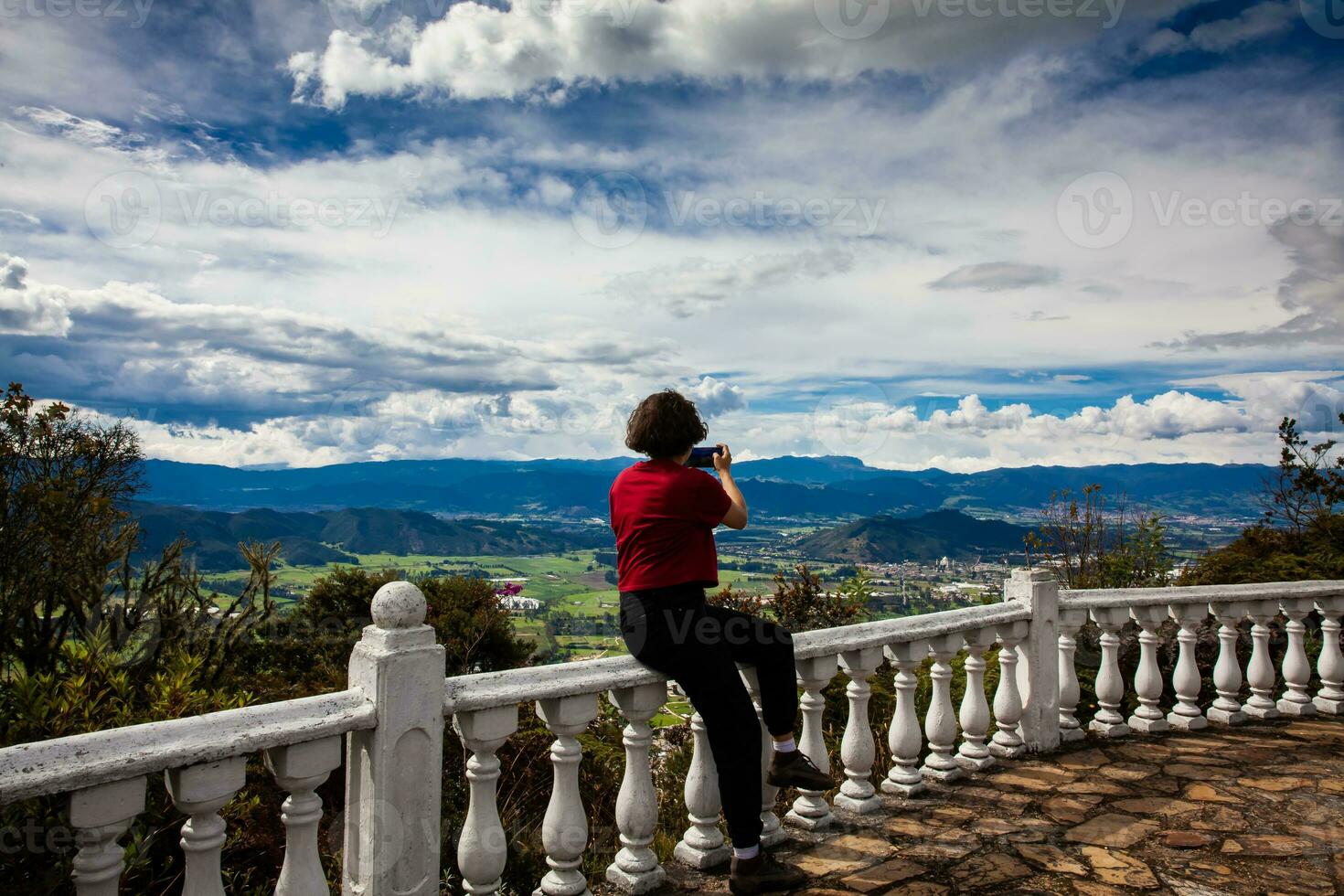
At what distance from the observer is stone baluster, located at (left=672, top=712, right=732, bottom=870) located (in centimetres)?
365

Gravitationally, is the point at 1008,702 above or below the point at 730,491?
below

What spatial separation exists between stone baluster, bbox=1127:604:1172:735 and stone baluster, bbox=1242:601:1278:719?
95 centimetres

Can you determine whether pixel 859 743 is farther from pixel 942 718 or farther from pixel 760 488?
pixel 760 488

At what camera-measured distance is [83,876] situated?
6.78ft

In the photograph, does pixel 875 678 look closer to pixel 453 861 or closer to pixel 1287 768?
pixel 1287 768

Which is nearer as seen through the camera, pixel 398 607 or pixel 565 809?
pixel 398 607

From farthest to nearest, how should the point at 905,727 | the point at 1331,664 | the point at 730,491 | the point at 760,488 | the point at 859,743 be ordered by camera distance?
the point at 760,488 → the point at 1331,664 → the point at 905,727 → the point at 859,743 → the point at 730,491

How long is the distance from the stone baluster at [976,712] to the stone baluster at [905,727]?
0.47 meters

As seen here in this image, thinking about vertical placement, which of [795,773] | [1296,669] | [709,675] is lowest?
[1296,669]

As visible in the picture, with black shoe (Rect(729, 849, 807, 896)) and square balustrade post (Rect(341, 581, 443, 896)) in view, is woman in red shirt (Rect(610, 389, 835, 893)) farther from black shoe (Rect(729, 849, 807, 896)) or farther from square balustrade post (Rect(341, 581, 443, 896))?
square balustrade post (Rect(341, 581, 443, 896))

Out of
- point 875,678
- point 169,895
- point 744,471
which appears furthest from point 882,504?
point 169,895

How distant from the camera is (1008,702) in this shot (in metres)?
5.25

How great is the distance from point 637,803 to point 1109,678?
405cm

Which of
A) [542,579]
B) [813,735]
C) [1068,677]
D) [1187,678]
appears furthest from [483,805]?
[542,579]
